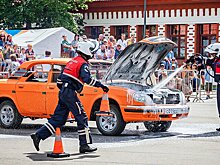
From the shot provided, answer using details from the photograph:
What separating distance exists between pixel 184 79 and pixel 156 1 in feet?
60.3

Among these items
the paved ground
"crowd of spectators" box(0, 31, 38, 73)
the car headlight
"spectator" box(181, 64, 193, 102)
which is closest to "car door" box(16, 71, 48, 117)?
the paved ground

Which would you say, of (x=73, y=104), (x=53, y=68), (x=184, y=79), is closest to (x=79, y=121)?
(x=73, y=104)

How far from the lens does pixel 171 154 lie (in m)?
13.0

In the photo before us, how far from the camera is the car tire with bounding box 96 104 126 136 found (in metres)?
16.2

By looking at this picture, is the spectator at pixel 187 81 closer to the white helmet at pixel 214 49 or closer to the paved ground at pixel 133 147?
the paved ground at pixel 133 147

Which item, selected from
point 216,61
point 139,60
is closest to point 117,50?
point 216,61

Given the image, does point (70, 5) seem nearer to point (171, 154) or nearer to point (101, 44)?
point (101, 44)

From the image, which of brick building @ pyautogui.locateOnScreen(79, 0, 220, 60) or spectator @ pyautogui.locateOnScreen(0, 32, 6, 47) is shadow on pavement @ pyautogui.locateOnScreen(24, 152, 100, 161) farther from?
brick building @ pyautogui.locateOnScreen(79, 0, 220, 60)

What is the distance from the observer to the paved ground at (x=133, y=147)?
12.3 metres

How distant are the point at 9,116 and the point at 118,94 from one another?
2865 mm

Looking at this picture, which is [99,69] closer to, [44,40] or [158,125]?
[158,125]

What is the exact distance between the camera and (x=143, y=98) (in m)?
16.1

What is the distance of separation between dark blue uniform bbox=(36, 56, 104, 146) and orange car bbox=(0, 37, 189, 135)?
2.81 metres

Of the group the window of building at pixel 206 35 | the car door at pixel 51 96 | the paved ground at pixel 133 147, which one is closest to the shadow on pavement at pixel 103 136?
the paved ground at pixel 133 147
